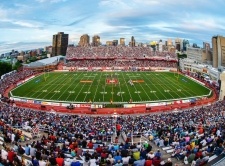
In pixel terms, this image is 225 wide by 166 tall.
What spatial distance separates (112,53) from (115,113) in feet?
227

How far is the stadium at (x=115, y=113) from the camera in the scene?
13.6 metres

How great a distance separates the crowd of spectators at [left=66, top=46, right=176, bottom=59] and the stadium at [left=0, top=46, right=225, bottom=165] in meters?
0.38

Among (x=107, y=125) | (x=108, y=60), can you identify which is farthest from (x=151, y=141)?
(x=108, y=60)

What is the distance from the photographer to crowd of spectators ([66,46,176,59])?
101 meters

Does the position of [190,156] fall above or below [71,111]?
above

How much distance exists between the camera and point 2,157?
11.0m

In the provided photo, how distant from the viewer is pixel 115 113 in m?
35.2

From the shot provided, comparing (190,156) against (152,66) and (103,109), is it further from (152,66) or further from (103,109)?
(152,66)

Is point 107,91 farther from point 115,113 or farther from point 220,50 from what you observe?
point 220,50

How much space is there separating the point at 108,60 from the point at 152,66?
17.4 metres

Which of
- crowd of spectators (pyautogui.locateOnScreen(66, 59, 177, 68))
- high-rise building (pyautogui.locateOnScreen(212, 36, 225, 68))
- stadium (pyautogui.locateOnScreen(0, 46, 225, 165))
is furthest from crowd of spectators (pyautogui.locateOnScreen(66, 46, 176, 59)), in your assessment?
high-rise building (pyautogui.locateOnScreen(212, 36, 225, 68))

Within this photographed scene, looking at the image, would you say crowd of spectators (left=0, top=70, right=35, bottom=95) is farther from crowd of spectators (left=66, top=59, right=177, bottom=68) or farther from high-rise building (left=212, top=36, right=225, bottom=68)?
high-rise building (left=212, top=36, right=225, bottom=68)

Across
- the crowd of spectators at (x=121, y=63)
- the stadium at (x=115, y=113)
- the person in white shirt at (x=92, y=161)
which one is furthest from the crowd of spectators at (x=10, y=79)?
the person in white shirt at (x=92, y=161)

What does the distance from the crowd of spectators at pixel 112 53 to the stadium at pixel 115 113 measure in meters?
0.38
